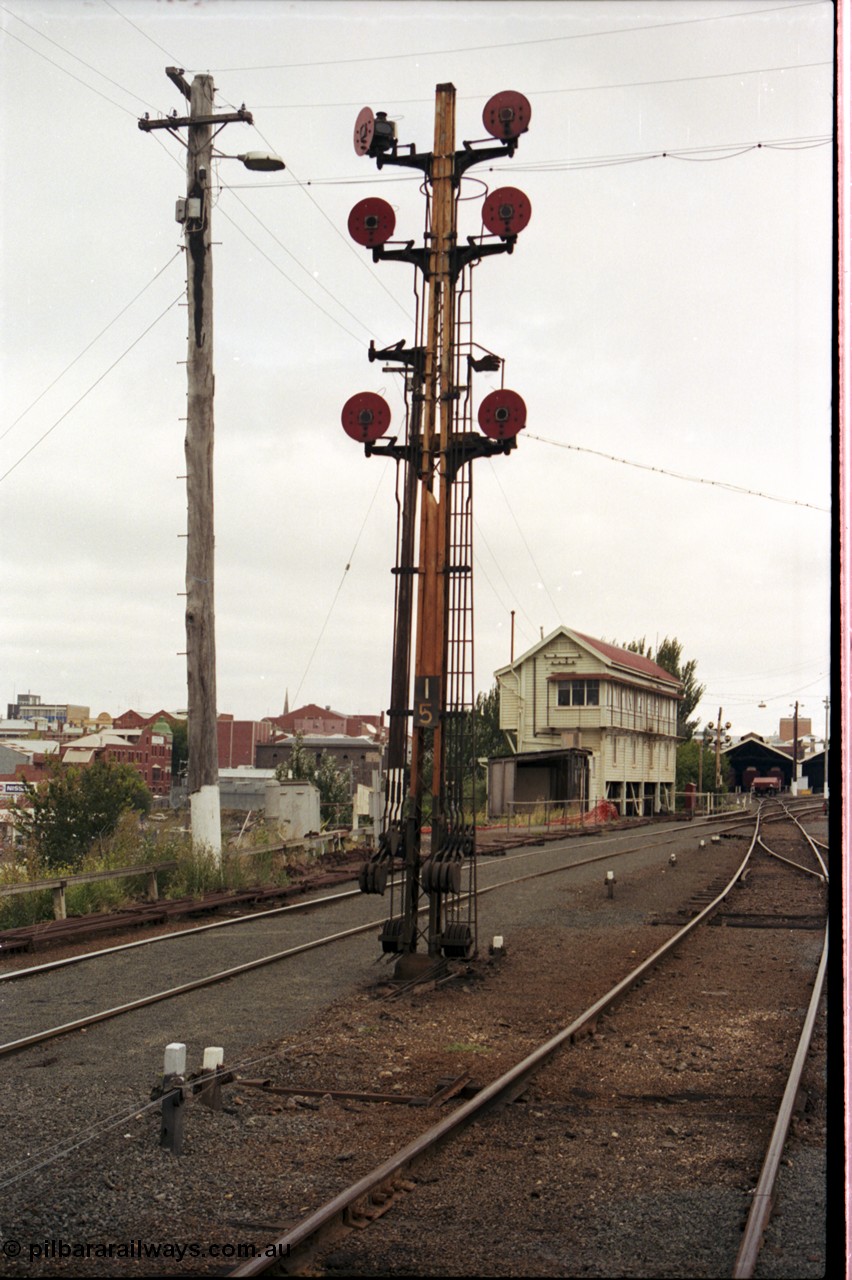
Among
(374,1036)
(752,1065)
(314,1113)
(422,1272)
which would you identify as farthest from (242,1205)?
(752,1065)

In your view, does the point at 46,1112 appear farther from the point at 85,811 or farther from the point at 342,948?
the point at 85,811

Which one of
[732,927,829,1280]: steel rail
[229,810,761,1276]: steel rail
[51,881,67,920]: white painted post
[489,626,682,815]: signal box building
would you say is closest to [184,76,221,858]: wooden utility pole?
[51,881,67,920]: white painted post

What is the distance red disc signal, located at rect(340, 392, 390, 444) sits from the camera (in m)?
10.3

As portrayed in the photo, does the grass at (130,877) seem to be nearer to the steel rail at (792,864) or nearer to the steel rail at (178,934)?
the steel rail at (178,934)

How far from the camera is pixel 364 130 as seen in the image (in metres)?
10.2

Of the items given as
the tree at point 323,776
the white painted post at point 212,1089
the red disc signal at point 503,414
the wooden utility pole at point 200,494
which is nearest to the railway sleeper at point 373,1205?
the white painted post at point 212,1089

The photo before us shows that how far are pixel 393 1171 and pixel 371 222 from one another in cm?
814

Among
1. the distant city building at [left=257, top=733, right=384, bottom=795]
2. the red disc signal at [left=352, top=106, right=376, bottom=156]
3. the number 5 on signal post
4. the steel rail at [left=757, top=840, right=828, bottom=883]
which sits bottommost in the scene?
the distant city building at [left=257, top=733, right=384, bottom=795]

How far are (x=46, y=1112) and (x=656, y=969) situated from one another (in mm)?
6592

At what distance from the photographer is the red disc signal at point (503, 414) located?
10195 millimetres

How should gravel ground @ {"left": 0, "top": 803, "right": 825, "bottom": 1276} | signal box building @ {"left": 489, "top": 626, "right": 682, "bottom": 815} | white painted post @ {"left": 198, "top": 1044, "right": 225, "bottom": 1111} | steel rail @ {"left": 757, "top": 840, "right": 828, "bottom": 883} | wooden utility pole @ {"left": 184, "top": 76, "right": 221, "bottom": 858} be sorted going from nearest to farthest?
gravel ground @ {"left": 0, "top": 803, "right": 825, "bottom": 1276} → white painted post @ {"left": 198, "top": 1044, "right": 225, "bottom": 1111} → wooden utility pole @ {"left": 184, "top": 76, "right": 221, "bottom": 858} → steel rail @ {"left": 757, "top": 840, "right": 828, "bottom": 883} → signal box building @ {"left": 489, "top": 626, "right": 682, "bottom": 815}

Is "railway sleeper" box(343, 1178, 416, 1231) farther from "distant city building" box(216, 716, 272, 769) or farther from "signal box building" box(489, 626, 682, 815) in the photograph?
"distant city building" box(216, 716, 272, 769)

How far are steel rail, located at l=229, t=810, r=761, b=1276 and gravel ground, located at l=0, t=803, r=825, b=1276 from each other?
105mm

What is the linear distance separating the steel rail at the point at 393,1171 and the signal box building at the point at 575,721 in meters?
33.8
